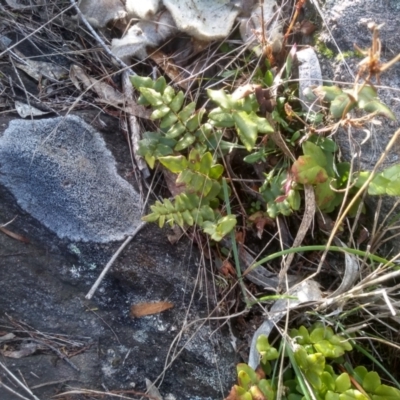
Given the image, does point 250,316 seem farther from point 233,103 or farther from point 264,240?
point 233,103

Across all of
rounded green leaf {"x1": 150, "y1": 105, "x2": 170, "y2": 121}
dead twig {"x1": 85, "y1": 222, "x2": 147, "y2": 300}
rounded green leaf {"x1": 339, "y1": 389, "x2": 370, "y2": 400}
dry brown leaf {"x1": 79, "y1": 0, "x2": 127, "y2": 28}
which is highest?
dry brown leaf {"x1": 79, "y1": 0, "x2": 127, "y2": 28}

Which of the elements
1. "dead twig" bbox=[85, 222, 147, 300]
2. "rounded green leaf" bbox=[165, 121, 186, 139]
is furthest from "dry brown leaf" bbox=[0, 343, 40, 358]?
"rounded green leaf" bbox=[165, 121, 186, 139]

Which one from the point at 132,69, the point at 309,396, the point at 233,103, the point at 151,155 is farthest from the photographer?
the point at 132,69

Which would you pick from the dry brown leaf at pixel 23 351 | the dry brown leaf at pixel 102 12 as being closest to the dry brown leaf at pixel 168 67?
the dry brown leaf at pixel 102 12

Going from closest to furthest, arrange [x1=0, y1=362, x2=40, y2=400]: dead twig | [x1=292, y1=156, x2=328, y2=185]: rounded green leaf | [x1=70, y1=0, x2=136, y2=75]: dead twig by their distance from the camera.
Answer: [x1=0, y1=362, x2=40, y2=400]: dead twig < [x1=292, y1=156, x2=328, y2=185]: rounded green leaf < [x1=70, y1=0, x2=136, y2=75]: dead twig

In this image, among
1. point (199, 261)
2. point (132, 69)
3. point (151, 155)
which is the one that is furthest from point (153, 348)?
point (132, 69)

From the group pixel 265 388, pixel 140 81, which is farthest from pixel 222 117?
pixel 265 388

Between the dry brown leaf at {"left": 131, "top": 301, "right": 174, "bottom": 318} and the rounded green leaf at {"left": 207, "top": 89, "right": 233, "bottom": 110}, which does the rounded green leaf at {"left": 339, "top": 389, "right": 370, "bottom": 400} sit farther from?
the rounded green leaf at {"left": 207, "top": 89, "right": 233, "bottom": 110}

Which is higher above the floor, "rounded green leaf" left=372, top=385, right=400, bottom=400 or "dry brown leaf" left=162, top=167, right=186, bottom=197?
"dry brown leaf" left=162, top=167, right=186, bottom=197

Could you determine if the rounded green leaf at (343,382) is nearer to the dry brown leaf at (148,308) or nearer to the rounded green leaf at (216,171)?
the dry brown leaf at (148,308)
